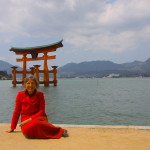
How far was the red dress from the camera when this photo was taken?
12.2 feet

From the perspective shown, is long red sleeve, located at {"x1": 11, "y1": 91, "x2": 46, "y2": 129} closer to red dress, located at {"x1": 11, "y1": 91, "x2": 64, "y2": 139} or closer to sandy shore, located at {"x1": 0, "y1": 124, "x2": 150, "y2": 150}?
red dress, located at {"x1": 11, "y1": 91, "x2": 64, "y2": 139}

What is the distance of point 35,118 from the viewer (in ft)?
12.4

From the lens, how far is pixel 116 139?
12.1ft

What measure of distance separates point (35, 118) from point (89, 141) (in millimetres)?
995

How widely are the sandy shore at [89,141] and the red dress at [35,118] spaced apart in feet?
0.41

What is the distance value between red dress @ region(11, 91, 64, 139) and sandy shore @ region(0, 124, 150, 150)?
0.41 feet

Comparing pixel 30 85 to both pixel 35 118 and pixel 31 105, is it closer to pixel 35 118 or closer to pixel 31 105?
pixel 31 105

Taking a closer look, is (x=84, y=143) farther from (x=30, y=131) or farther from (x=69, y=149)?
(x=30, y=131)

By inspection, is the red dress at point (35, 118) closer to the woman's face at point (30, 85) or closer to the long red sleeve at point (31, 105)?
the long red sleeve at point (31, 105)

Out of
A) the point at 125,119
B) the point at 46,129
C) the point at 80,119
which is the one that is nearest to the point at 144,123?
the point at 125,119

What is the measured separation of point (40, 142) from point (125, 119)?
6.06 metres

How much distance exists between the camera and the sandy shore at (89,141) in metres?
3.27

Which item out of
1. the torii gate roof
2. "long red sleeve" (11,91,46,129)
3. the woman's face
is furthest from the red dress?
the torii gate roof

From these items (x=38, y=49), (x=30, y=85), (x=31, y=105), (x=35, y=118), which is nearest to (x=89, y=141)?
(x=35, y=118)
